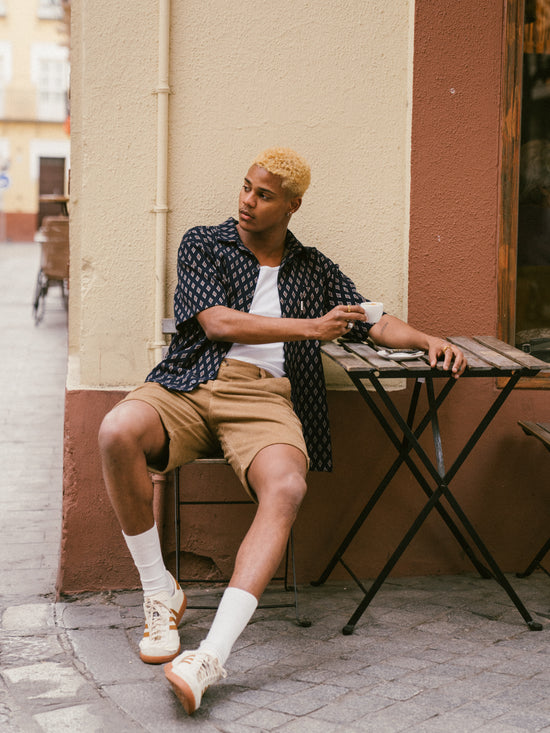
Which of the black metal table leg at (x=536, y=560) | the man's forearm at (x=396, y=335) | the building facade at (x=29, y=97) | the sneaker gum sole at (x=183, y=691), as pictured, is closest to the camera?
the sneaker gum sole at (x=183, y=691)

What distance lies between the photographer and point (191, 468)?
406cm

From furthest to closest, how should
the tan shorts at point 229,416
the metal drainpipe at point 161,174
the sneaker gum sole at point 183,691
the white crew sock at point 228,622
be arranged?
the metal drainpipe at point 161,174 < the tan shorts at point 229,416 < the white crew sock at point 228,622 < the sneaker gum sole at point 183,691

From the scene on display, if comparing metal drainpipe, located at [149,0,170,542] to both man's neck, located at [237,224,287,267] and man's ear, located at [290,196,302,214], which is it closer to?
man's neck, located at [237,224,287,267]

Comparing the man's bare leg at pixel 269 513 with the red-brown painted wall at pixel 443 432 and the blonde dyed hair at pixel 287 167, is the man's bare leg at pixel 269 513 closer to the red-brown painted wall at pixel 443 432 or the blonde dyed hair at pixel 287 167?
the red-brown painted wall at pixel 443 432

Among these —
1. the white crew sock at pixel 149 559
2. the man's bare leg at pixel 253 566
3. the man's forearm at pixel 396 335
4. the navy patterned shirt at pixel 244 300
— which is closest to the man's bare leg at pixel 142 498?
the white crew sock at pixel 149 559

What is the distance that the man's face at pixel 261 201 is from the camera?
144 inches

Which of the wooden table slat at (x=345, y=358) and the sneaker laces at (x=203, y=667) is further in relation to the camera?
the wooden table slat at (x=345, y=358)

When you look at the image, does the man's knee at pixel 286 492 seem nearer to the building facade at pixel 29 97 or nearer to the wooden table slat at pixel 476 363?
the wooden table slat at pixel 476 363

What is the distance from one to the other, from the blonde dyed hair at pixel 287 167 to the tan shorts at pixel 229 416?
0.70 m

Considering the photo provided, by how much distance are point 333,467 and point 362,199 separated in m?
1.16

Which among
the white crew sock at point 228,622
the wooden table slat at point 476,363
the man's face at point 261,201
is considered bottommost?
the white crew sock at point 228,622

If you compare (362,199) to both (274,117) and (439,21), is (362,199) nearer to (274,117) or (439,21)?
(274,117)

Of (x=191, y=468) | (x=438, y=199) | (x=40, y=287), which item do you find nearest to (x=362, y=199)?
(x=438, y=199)

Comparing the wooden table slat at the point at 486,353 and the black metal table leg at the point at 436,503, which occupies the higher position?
the wooden table slat at the point at 486,353
